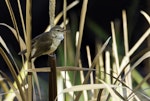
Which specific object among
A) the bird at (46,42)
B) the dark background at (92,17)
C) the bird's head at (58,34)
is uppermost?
the dark background at (92,17)

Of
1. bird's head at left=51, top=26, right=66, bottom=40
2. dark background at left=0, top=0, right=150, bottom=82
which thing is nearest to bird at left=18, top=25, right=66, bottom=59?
bird's head at left=51, top=26, right=66, bottom=40

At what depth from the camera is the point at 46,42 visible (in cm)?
144

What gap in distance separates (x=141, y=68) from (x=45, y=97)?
3.16ft

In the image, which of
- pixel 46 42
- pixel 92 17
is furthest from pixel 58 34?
pixel 92 17

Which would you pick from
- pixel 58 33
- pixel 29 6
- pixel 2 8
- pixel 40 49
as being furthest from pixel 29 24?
pixel 2 8

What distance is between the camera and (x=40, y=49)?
4.56 ft

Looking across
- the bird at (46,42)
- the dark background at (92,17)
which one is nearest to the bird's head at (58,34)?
the bird at (46,42)

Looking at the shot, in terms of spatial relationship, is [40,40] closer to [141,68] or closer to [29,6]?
[29,6]

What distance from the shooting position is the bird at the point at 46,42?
54.3 inches

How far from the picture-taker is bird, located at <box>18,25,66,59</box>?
138 cm

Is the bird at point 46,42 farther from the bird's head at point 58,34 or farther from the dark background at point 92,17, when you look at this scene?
the dark background at point 92,17

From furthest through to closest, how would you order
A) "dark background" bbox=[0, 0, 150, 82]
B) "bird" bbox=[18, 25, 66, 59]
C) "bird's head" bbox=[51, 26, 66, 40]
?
"dark background" bbox=[0, 0, 150, 82]
"bird's head" bbox=[51, 26, 66, 40]
"bird" bbox=[18, 25, 66, 59]

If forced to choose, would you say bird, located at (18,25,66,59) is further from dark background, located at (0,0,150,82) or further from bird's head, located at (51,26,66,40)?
dark background, located at (0,0,150,82)

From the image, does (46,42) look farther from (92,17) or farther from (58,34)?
(92,17)
